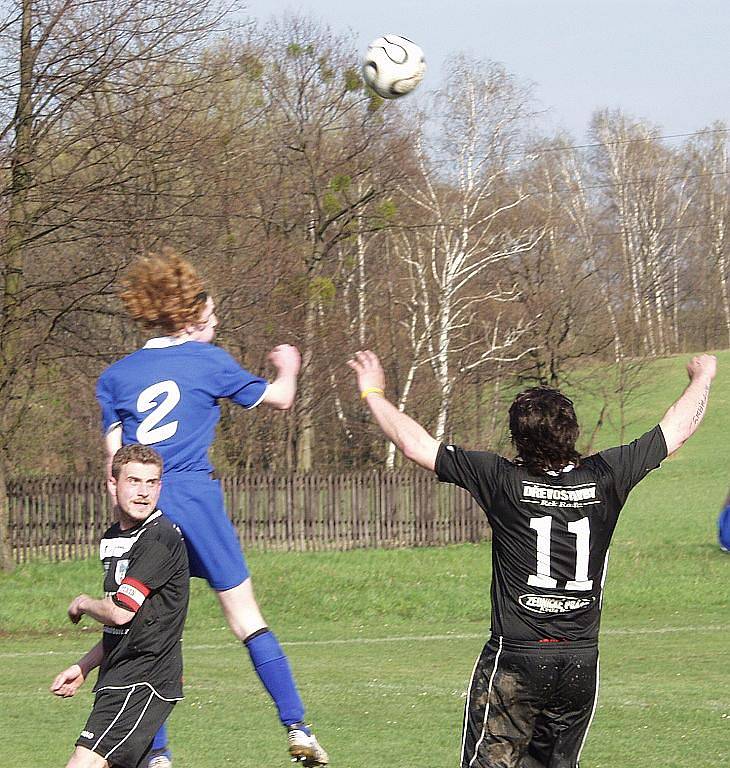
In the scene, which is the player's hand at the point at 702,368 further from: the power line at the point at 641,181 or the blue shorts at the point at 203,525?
the power line at the point at 641,181

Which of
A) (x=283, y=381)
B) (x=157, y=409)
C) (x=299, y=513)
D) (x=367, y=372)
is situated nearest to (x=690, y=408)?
(x=367, y=372)

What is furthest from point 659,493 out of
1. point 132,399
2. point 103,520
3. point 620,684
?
point 132,399

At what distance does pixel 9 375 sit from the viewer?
19.2 meters

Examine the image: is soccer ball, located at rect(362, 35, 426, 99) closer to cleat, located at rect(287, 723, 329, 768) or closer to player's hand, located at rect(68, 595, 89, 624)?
cleat, located at rect(287, 723, 329, 768)

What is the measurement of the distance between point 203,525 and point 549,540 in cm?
166

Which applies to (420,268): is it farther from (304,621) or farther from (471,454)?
(471,454)

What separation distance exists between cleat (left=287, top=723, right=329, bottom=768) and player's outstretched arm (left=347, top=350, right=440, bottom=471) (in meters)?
1.45

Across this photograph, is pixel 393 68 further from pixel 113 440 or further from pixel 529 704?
pixel 529 704

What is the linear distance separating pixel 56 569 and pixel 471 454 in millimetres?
16435

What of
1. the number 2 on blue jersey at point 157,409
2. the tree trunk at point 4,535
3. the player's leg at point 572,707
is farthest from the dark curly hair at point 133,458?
the tree trunk at point 4,535

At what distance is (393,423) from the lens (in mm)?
4844

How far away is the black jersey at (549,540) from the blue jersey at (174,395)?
4.31 feet

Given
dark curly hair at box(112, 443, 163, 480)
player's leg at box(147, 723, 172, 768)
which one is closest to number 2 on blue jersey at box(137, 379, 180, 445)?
dark curly hair at box(112, 443, 163, 480)

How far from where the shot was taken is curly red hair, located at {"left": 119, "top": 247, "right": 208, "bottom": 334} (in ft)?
18.2
